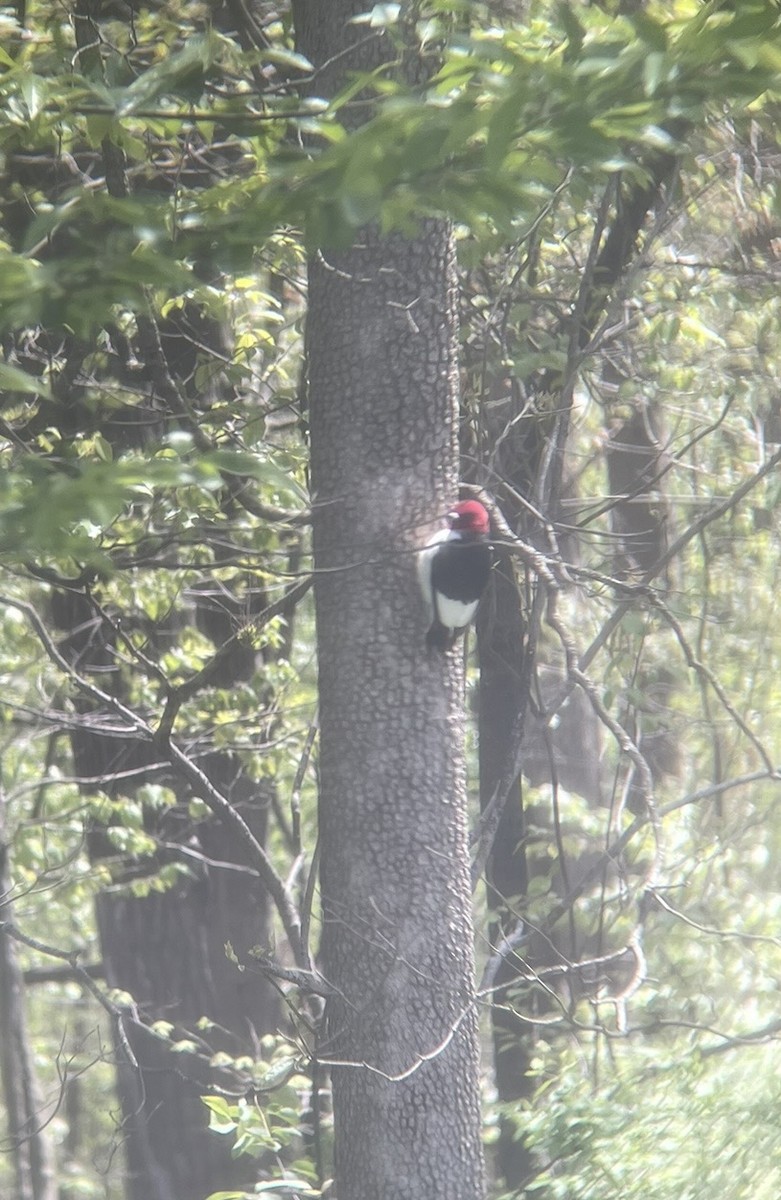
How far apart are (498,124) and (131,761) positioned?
4.30 m

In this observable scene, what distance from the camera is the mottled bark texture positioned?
316 centimetres

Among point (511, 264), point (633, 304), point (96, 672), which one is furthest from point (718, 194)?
point (96, 672)

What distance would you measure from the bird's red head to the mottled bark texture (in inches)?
4.8

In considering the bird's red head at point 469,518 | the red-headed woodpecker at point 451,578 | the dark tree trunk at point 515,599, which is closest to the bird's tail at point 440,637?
the red-headed woodpecker at point 451,578

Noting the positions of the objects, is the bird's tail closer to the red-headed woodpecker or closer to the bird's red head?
the red-headed woodpecker

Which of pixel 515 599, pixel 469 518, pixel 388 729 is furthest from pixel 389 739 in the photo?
pixel 515 599

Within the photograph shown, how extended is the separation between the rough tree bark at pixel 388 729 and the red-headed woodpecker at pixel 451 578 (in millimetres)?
43

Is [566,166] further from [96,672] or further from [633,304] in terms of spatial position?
[96,672]

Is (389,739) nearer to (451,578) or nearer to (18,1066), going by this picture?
(451,578)

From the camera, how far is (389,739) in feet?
10.5

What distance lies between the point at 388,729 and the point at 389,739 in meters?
0.03

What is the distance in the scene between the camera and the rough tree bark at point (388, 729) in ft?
10.4

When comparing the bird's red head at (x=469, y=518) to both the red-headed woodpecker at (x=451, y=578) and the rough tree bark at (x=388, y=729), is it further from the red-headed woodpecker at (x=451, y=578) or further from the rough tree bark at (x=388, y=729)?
the rough tree bark at (x=388, y=729)

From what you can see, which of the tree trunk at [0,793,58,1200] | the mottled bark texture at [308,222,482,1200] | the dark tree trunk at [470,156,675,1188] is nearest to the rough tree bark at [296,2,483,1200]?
the mottled bark texture at [308,222,482,1200]
